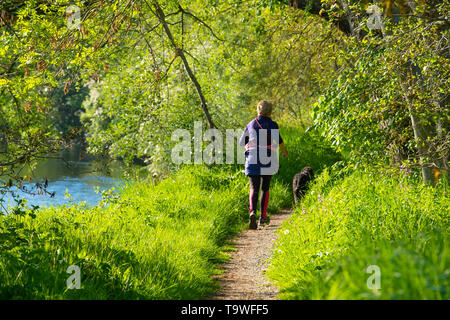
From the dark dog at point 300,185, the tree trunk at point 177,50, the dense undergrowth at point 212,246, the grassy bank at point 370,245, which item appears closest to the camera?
the grassy bank at point 370,245

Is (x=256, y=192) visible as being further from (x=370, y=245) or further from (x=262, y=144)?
(x=370, y=245)

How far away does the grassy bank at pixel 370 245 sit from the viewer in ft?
9.03

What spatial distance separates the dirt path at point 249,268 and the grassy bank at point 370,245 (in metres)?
0.21

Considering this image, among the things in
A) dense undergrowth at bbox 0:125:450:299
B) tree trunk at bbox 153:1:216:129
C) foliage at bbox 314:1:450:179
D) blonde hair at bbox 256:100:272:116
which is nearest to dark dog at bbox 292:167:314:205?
dense undergrowth at bbox 0:125:450:299

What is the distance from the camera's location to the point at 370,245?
351 cm

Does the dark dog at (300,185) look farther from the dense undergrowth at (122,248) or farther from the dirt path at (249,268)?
the dense undergrowth at (122,248)

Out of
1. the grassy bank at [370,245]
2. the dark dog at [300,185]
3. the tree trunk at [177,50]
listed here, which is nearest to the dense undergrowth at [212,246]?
the grassy bank at [370,245]

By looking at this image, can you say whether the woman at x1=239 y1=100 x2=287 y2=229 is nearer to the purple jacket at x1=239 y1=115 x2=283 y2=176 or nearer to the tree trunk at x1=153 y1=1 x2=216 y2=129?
the purple jacket at x1=239 y1=115 x2=283 y2=176

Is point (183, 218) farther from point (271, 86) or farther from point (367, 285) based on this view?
point (271, 86)

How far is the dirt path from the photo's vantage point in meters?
4.96

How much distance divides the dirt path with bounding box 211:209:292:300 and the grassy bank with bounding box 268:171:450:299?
0.69ft

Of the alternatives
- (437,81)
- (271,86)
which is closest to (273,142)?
(437,81)
